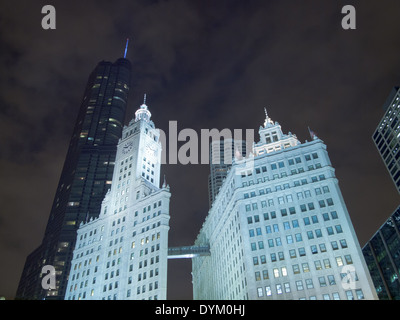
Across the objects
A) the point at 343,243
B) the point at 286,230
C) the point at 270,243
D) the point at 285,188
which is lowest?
the point at 343,243

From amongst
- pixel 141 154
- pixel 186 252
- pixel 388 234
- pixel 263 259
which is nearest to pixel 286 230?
pixel 263 259

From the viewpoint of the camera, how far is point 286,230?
287 feet

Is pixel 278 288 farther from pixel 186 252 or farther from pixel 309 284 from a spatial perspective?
pixel 186 252

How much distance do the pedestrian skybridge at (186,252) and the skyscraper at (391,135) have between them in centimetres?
9474

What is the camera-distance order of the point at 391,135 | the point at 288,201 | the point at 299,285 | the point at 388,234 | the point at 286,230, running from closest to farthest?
the point at 299,285 < the point at 286,230 < the point at 288,201 < the point at 388,234 < the point at 391,135

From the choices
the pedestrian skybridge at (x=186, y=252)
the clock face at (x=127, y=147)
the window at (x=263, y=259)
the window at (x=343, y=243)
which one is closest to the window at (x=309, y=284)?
the window at (x=263, y=259)

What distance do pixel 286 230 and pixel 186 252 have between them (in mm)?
42240

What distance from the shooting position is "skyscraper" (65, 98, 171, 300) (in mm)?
98150

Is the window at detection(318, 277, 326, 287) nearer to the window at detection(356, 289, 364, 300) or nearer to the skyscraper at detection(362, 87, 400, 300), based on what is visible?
the window at detection(356, 289, 364, 300)

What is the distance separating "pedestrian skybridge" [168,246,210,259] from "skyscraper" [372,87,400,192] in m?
94.7
